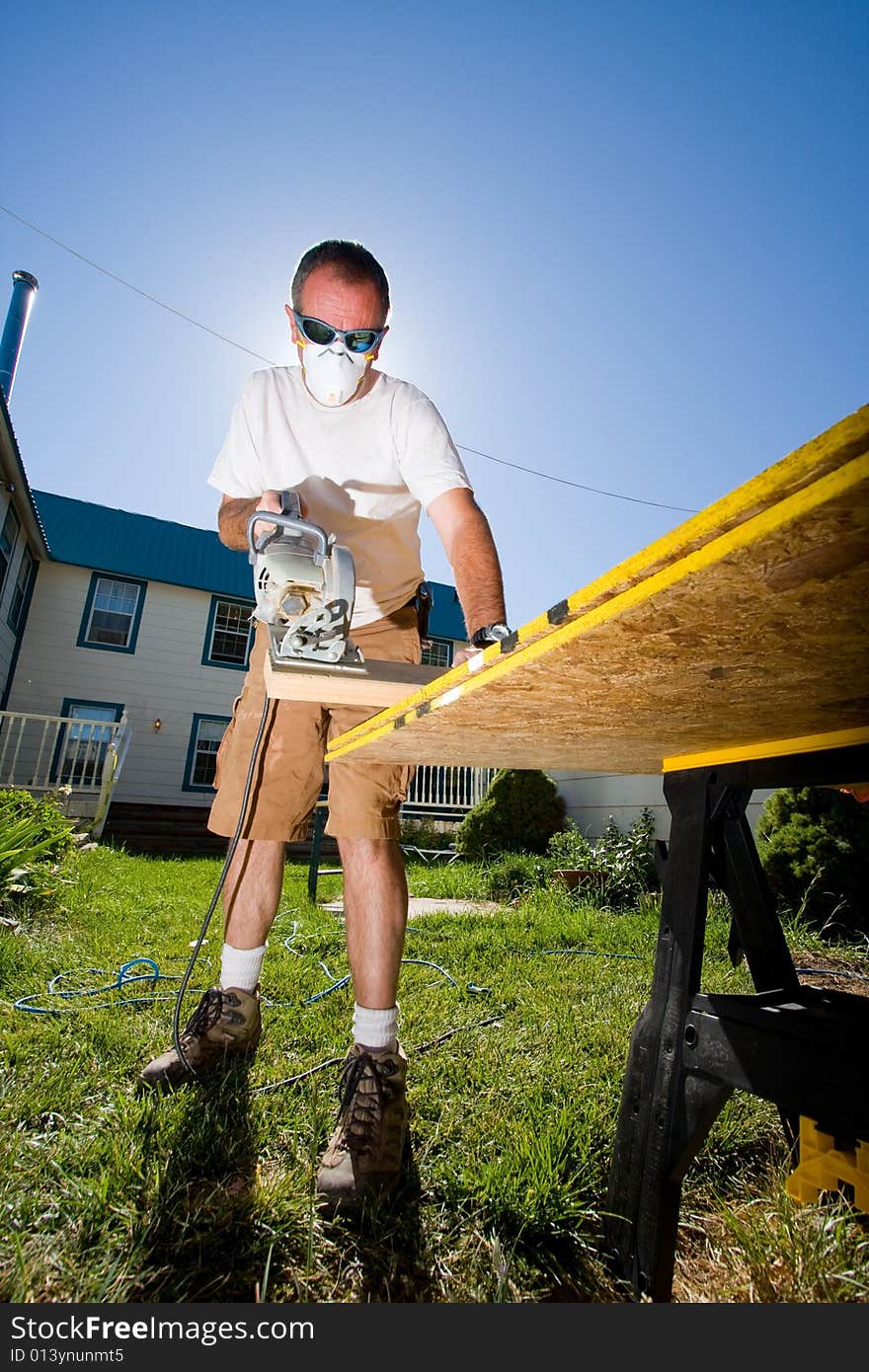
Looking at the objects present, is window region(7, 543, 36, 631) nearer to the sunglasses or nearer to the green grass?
the green grass

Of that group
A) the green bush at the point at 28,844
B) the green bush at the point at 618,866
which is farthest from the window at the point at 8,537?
A: the green bush at the point at 618,866

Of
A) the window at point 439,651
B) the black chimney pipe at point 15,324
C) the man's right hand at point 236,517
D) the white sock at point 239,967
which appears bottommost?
the white sock at point 239,967

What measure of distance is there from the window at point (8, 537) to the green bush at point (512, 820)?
7.99m

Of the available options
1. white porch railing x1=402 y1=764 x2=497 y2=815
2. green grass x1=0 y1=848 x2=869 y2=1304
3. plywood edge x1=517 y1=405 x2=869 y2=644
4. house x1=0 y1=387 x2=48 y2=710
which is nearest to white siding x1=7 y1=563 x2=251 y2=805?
house x1=0 y1=387 x2=48 y2=710

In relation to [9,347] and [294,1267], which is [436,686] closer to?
[294,1267]

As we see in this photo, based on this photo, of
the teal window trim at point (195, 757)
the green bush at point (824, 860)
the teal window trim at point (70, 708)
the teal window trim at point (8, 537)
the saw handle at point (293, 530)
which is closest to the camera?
the saw handle at point (293, 530)

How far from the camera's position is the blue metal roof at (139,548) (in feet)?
43.1

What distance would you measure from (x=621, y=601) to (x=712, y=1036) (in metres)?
0.78

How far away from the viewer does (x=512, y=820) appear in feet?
28.7

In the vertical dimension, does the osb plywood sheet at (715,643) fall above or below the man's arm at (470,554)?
below

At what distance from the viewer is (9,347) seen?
13852mm

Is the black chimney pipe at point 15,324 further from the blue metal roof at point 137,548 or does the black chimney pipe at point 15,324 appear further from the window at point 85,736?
the window at point 85,736

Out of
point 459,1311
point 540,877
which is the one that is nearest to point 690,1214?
point 459,1311

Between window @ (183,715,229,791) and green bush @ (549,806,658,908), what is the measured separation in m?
8.39
